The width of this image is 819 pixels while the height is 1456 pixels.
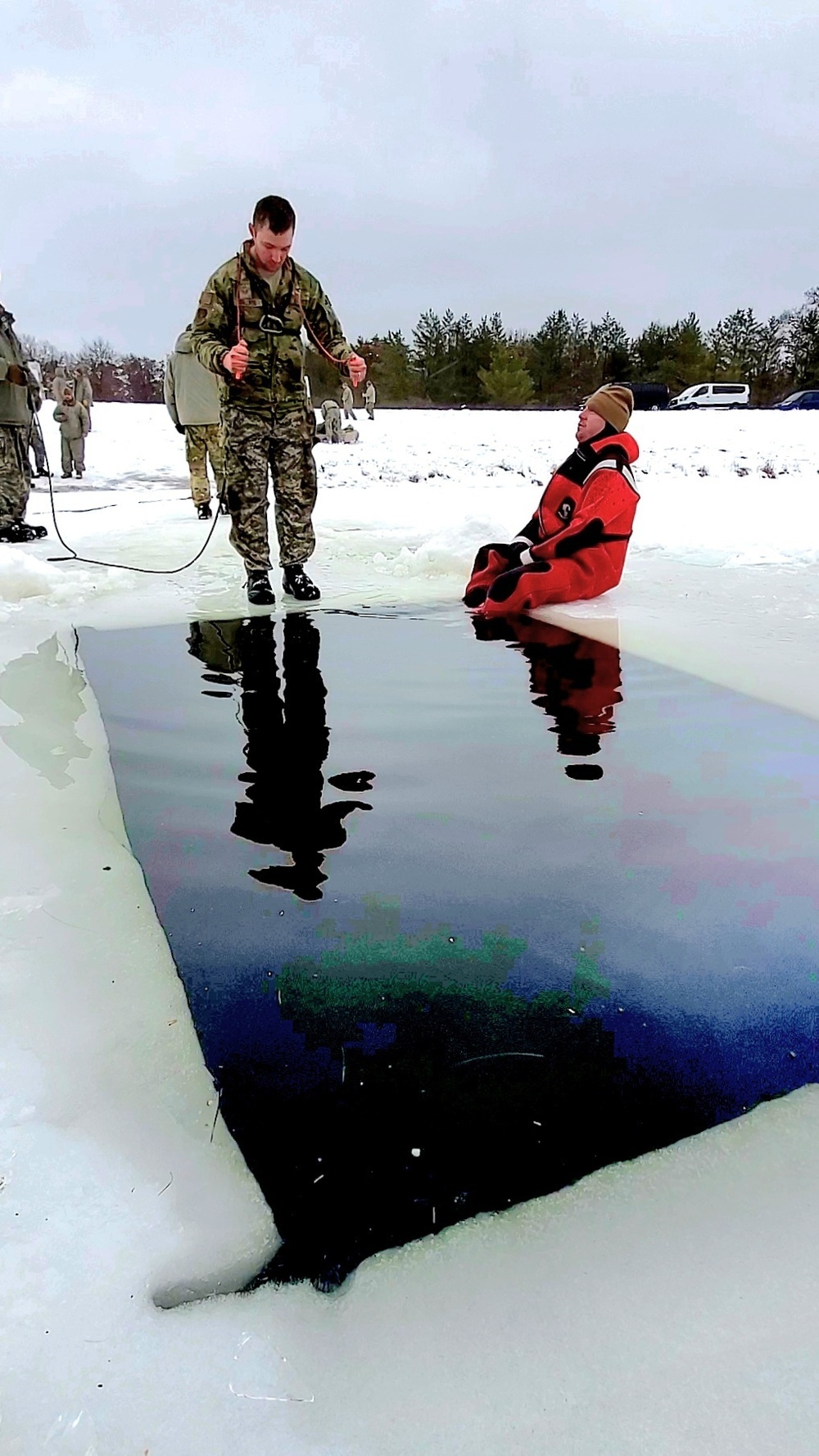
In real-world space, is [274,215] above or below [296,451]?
above

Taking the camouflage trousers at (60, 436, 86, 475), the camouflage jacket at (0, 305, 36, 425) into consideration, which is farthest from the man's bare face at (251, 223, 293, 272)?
the camouflage trousers at (60, 436, 86, 475)

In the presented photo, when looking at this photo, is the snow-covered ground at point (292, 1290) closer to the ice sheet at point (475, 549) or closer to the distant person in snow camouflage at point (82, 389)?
the ice sheet at point (475, 549)

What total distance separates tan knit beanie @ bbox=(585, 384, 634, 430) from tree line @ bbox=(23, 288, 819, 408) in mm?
35035

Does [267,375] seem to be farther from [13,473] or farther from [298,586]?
[13,473]

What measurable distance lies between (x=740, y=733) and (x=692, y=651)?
0.96 metres

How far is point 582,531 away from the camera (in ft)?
12.8

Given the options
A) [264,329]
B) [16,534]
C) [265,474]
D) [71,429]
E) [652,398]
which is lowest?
[16,534]

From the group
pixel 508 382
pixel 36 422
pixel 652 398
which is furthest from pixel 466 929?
pixel 508 382

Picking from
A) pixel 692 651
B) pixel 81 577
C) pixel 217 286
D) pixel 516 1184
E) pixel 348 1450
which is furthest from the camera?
pixel 81 577

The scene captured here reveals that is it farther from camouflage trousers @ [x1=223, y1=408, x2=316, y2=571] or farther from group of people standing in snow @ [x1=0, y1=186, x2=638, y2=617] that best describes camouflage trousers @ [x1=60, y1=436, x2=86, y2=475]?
camouflage trousers @ [x1=223, y1=408, x2=316, y2=571]

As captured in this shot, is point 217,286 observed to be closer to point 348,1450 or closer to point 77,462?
point 348,1450

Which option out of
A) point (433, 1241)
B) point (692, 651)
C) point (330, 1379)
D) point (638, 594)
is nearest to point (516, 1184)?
point (433, 1241)

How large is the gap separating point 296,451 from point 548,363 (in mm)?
38774

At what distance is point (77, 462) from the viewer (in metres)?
11.0
